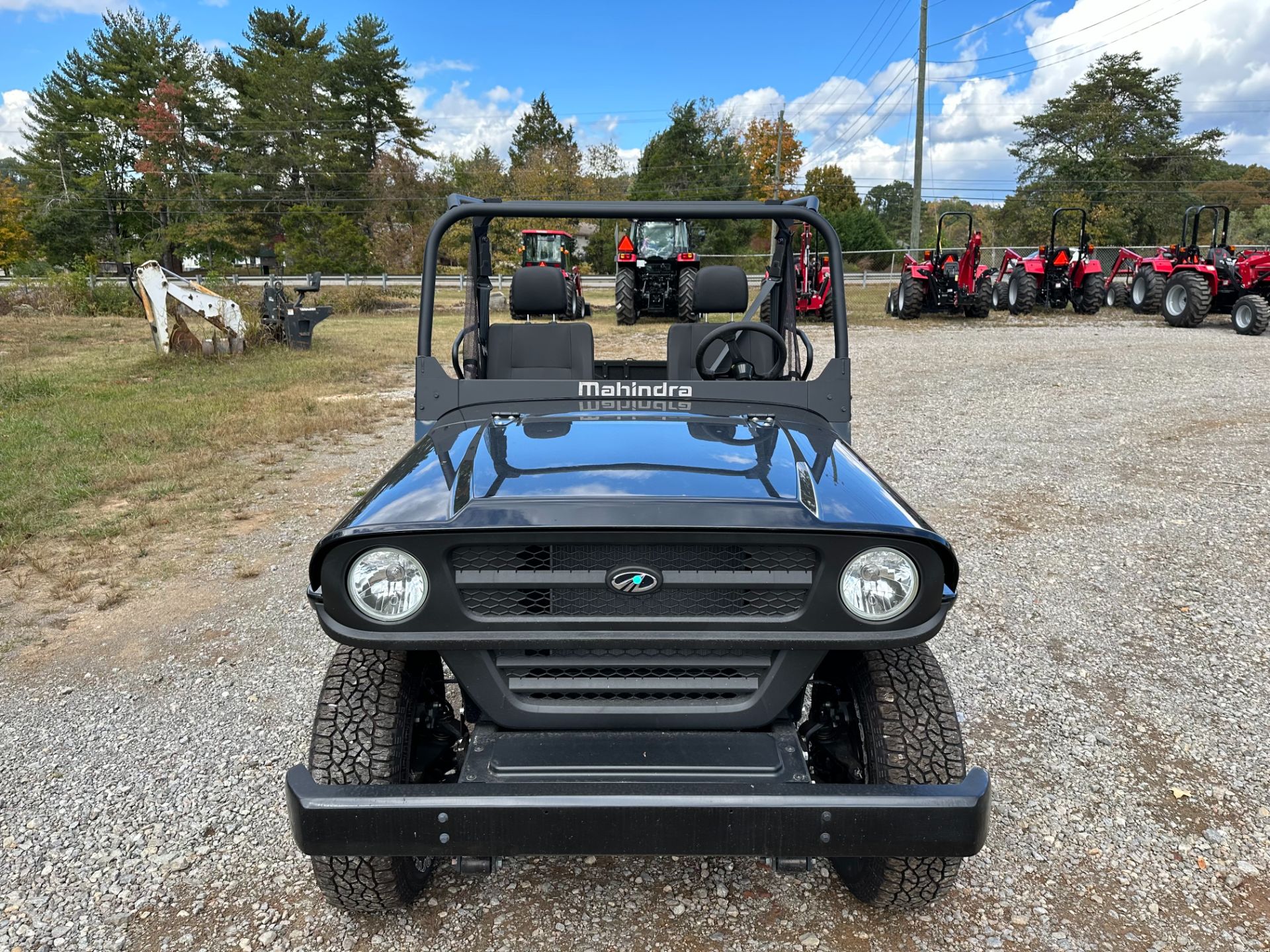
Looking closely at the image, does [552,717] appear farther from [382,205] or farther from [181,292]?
[382,205]

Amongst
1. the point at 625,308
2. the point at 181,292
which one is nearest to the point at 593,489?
the point at 181,292

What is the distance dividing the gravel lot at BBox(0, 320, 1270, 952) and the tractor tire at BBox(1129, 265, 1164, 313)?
13.6m

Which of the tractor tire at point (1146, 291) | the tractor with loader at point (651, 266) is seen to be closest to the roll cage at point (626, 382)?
the tractor with loader at point (651, 266)

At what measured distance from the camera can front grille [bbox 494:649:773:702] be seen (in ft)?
6.39

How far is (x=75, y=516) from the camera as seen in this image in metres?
5.61

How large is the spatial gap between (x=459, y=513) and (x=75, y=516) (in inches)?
193

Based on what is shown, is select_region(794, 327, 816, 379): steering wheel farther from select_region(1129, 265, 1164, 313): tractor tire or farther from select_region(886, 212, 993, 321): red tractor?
select_region(1129, 265, 1164, 313): tractor tire

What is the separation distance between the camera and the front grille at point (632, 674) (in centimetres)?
195

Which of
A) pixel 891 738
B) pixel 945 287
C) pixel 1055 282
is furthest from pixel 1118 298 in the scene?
pixel 891 738

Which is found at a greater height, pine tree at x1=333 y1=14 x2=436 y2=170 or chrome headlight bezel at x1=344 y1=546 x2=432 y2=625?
pine tree at x1=333 y1=14 x2=436 y2=170

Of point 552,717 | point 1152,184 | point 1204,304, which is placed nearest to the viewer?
point 552,717

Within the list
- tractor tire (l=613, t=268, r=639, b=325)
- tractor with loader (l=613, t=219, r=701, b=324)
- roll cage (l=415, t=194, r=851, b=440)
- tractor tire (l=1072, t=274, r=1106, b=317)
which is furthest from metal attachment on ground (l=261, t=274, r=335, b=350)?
tractor tire (l=1072, t=274, r=1106, b=317)

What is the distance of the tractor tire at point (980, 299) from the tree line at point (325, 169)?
62.0 feet

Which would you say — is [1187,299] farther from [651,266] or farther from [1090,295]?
[651,266]
